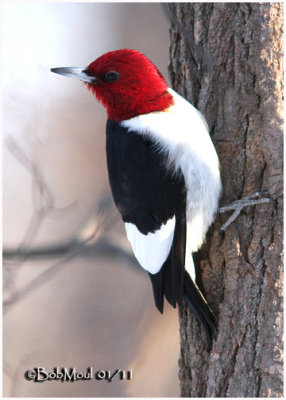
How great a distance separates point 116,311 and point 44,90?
1767 mm

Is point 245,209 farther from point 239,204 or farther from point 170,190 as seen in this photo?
point 170,190

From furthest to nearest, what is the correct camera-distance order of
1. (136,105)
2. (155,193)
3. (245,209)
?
(136,105)
(155,193)
(245,209)

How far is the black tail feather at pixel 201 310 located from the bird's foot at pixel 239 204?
11.4 inches

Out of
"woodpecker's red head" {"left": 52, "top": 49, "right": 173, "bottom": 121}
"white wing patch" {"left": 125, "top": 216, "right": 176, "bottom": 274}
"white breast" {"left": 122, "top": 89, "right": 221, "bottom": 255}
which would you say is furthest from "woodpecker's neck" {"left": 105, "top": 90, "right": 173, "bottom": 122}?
"white wing patch" {"left": 125, "top": 216, "right": 176, "bottom": 274}

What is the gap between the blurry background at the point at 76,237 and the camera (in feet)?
10.5

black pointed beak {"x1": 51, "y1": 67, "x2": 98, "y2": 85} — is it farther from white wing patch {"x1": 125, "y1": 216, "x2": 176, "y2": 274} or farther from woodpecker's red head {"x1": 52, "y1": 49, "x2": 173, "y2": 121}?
white wing patch {"x1": 125, "y1": 216, "x2": 176, "y2": 274}

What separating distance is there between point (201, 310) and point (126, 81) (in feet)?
3.78

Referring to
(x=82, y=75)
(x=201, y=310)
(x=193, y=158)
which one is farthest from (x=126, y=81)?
(x=201, y=310)

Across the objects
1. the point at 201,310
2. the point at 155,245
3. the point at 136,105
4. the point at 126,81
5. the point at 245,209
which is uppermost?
the point at 126,81

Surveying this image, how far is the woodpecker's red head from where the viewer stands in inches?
96.4

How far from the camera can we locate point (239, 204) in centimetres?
214

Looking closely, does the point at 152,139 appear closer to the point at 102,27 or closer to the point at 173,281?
the point at 173,281

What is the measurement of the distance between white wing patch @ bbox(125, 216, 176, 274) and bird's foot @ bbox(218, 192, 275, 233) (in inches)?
9.0

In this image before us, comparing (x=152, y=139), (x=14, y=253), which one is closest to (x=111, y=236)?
(x=14, y=253)
